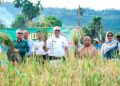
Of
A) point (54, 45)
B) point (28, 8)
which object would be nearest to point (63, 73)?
point (54, 45)

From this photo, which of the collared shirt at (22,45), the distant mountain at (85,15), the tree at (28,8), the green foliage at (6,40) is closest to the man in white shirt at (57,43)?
the collared shirt at (22,45)

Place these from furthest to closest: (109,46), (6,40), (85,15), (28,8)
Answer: (85,15) → (28,8) → (109,46) → (6,40)

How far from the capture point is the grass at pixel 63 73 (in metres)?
4.77

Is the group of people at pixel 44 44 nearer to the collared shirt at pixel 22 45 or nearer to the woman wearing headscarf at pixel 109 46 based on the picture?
the collared shirt at pixel 22 45

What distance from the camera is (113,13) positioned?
14675 centimetres

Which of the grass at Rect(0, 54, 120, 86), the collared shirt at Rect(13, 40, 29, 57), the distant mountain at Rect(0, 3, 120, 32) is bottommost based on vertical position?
the distant mountain at Rect(0, 3, 120, 32)

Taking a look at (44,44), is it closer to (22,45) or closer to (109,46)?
(22,45)

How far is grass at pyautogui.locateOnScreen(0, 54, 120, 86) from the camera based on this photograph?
477 cm

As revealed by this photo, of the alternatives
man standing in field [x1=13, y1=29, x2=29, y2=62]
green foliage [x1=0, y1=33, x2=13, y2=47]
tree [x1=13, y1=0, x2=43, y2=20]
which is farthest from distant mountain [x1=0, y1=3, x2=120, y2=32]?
green foliage [x1=0, y1=33, x2=13, y2=47]

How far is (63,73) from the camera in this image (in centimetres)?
517

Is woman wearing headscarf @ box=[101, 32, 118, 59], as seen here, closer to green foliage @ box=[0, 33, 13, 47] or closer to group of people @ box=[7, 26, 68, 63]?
group of people @ box=[7, 26, 68, 63]

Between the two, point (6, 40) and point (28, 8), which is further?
point (28, 8)

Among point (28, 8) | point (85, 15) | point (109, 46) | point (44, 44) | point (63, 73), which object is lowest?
point (85, 15)

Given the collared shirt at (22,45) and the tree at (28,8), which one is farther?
the tree at (28,8)
